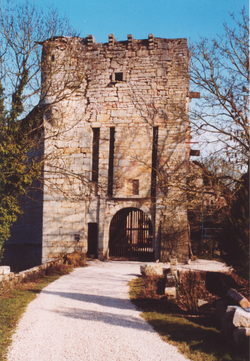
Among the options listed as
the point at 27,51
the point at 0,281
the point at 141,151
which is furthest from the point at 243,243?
the point at 141,151

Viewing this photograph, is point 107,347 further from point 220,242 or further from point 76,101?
point 76,101

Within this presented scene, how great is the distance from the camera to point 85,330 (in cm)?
568

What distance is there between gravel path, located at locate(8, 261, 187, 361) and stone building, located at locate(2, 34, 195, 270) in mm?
5391

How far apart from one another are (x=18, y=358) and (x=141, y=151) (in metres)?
10.5

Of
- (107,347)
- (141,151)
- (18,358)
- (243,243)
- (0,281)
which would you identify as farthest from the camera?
(141,151)

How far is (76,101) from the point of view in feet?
49.1

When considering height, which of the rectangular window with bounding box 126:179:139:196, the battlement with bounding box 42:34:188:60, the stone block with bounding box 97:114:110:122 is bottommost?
the rectangular window with bounding box 126:179:139:196

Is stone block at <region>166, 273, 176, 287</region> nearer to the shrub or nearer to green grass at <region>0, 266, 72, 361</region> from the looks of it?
green grass at <region>0, 266, 72, 361</region>

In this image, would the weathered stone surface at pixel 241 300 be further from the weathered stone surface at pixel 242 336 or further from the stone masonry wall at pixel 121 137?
the stone masonry wall at pixel 121 137

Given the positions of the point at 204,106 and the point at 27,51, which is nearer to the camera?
the point at 27,51

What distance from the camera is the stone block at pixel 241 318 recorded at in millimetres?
4895

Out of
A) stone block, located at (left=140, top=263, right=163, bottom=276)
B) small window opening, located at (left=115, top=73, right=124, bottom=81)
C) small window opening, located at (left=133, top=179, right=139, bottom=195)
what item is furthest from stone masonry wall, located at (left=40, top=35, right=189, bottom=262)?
stone block, located at (left=140, top=263, right=163, bottom=276)

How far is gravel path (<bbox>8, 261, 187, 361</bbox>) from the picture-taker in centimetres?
476

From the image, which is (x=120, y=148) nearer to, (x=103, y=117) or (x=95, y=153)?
(x=95, y=153)
